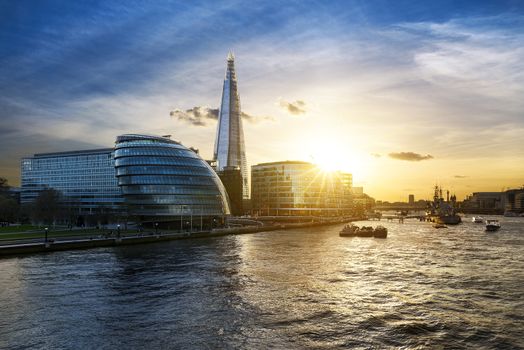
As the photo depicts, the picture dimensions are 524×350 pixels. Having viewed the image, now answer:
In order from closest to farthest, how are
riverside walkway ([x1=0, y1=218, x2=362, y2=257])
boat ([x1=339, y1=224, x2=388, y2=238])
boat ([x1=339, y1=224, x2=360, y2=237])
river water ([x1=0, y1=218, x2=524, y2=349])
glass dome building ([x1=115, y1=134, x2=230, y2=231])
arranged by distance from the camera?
river water ([x1=0, y1=218, x2=524, y2=349]) < riverside walkway ([x1=0, y1=218, x2=362, y2=257]) < boat ([x1=339, y1=224, x2=388, y2=238]) < boat ([x1=339, y1=224, x2=360, y2=237]) < glass dome building ([x1=115, y1=134, x2=230, y2=231])

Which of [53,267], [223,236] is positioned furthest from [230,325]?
[223,236]

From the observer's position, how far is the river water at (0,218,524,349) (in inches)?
1179

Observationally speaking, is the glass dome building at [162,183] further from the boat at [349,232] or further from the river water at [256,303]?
the river water at [256,303]

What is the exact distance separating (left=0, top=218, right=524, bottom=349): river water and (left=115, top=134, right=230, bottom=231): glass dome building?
66.8m

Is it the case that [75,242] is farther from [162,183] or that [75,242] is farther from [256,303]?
[162,183]

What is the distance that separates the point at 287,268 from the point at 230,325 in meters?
28.2

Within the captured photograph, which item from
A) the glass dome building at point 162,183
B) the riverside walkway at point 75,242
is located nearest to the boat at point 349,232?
the riverside walkway at point 75,242

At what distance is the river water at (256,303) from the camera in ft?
98.2

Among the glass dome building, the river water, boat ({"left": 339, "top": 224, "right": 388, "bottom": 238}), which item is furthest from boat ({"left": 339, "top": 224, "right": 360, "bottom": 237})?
the river water

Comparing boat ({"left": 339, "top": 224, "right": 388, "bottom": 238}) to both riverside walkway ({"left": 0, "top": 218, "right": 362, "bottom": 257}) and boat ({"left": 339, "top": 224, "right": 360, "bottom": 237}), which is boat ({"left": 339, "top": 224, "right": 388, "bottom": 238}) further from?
riverside walkway ({"left": 0, "top": 218, "right": 362, "bottom": 257})

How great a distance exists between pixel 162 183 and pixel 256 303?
10166cm

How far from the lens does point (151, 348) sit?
27.7m

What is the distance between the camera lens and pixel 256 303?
39.6 meters

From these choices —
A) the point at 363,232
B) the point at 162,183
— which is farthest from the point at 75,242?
the point at 363,232
